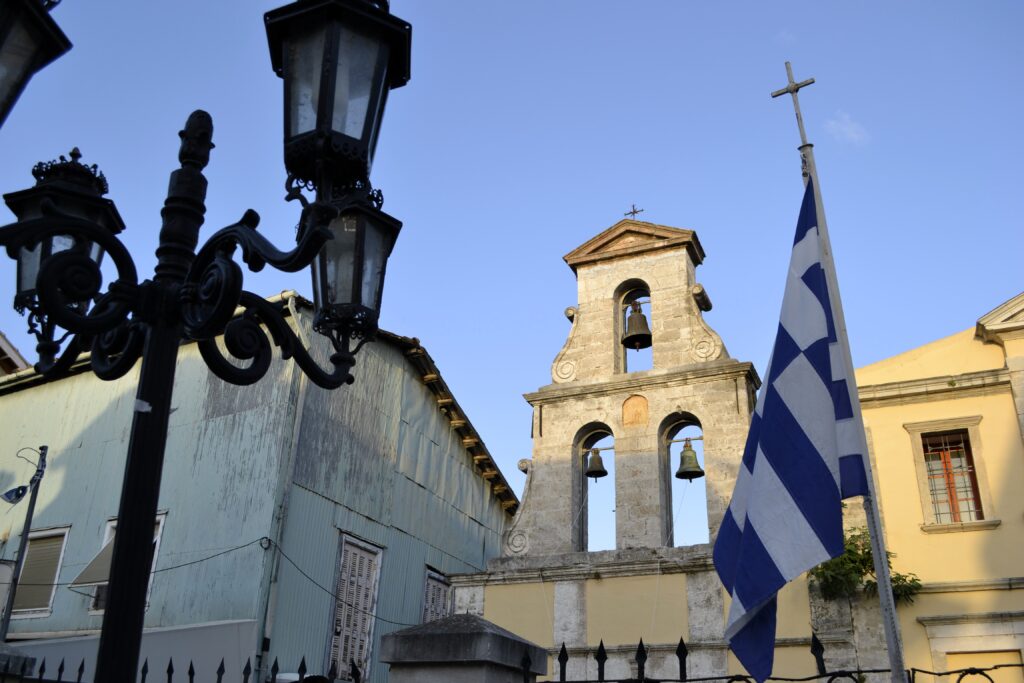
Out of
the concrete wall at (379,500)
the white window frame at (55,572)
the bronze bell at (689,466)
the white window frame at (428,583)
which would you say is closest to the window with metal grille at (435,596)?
the white window frame at (428,583)

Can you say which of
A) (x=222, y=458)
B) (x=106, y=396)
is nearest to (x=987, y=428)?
(x=222, y=458)

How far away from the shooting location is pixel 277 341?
3678 mm

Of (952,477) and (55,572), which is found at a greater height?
(952,477)

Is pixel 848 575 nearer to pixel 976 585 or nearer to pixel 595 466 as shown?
pixel 976 585

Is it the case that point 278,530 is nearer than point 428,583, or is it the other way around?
point 278,530

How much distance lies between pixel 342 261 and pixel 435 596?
15.8m

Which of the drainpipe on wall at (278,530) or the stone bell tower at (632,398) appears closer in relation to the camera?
the stone bell tower at (632,398)

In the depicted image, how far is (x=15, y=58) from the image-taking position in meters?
3.39

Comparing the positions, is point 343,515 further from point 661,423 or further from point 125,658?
point 125,658

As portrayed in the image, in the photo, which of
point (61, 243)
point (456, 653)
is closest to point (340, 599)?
point (456, 653)

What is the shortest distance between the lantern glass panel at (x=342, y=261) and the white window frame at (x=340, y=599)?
12377 mm

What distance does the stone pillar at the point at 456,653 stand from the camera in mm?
4859

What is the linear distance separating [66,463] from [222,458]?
13.8ft

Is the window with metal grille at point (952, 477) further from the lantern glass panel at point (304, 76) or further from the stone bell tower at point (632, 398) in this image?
the lantern glass panel at point (304, 76)
